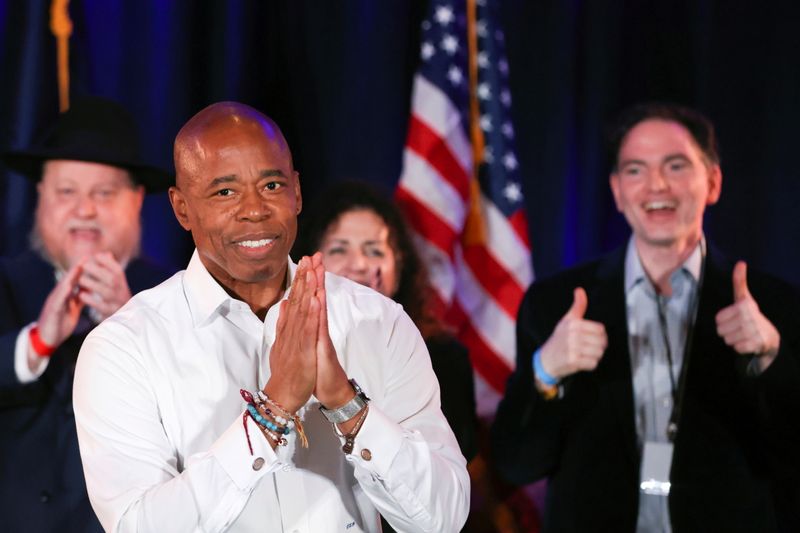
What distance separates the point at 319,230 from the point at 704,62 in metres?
1.74

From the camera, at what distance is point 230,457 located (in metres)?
1.67

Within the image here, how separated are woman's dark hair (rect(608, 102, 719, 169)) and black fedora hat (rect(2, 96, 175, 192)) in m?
1.49

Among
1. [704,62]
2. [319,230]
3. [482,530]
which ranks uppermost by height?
[704,62]

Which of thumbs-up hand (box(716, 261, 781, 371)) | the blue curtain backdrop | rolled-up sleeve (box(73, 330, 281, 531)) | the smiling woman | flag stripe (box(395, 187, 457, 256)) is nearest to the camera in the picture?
rolled-up sleeve (box(73, 330, 281, 531))

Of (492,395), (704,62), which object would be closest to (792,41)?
(704,62)

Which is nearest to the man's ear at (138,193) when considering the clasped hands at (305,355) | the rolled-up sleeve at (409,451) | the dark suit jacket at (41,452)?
the dark suit jacket at (41,452)

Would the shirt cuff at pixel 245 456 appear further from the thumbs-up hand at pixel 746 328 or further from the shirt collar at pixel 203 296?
the thumbs-up hand at pixel 746 328

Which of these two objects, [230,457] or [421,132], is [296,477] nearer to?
[230,457]

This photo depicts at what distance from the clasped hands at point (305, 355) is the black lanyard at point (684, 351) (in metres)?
1.62

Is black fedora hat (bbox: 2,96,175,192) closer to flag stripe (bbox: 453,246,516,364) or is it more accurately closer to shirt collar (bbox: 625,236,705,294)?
flag stripe (bbox: 453,246,516,364)

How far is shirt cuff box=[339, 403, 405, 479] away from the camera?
5.62 feet

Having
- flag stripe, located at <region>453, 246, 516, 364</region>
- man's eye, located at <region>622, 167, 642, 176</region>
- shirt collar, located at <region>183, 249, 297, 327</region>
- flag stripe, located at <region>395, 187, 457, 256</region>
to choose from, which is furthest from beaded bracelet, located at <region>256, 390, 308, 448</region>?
flag stripe, located at <region>453, 246, 516, 364</region>

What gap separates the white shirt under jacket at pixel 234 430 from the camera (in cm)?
168

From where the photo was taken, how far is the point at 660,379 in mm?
3137
